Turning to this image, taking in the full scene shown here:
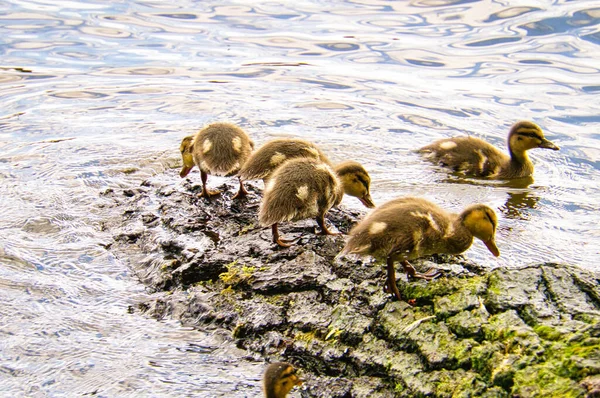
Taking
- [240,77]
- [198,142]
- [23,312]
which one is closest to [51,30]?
[240,77]

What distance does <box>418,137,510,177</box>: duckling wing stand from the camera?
7750 mm

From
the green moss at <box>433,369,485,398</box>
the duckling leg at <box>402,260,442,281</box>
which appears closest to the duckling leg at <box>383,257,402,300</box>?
the duckling leg at <box>402,260,442,281</box>

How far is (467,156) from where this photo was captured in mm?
7762

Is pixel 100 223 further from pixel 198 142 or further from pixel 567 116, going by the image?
pixel 567 116

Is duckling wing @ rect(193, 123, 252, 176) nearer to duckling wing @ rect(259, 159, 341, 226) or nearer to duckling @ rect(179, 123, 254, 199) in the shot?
duckling @ rect(179, 123, 254, 199)

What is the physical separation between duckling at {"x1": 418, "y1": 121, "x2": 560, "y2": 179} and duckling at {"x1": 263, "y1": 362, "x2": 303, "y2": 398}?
4.85 metres

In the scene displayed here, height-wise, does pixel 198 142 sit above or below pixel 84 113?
above

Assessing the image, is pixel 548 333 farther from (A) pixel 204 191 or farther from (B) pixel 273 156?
(A) pixel 204 191

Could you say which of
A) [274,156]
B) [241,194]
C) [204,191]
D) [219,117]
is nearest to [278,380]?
Answer: [274,156]

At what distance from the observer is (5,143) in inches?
318

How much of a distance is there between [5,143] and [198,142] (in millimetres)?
3252

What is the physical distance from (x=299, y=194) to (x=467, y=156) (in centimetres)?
367

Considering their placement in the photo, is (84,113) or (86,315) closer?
(86,315)

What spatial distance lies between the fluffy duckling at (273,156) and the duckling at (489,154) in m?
2.62
